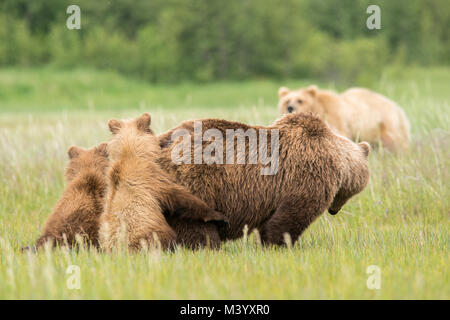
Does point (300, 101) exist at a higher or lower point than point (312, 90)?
lower

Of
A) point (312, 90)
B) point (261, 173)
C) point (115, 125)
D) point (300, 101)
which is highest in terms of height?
point (312, 90)

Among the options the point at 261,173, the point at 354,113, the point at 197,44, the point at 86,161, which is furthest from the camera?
the point at 197,44

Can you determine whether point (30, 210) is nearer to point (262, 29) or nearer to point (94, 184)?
point (94, 184)

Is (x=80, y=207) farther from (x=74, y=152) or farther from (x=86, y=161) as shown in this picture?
(x=74, y=152)

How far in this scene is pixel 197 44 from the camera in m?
43.1

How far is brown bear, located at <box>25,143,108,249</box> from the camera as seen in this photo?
511cm

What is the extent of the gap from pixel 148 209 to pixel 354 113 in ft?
24.3
